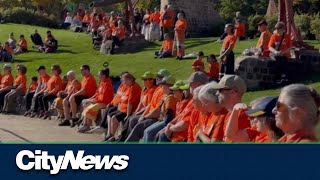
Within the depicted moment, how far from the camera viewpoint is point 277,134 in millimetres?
5348

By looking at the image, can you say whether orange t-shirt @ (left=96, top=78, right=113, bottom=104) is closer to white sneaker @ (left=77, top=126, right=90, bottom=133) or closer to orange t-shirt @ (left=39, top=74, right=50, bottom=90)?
white sneaker @ (left=77, top=126, right=90, bottom=133)

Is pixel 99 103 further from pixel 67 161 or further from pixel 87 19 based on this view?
pixel 87 19

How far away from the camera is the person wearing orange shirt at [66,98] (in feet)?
47.0

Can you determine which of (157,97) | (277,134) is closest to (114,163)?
(277,134)

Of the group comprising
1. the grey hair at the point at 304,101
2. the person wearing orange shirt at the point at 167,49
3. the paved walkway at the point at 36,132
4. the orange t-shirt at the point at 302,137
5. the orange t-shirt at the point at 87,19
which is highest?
the grey hair at the point at 304,101

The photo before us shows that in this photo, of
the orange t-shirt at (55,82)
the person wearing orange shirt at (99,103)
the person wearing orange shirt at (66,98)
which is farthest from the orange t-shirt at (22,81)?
the person wearing orange shirt at (99,103)

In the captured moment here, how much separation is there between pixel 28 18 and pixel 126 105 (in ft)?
84.7

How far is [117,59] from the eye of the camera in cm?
2155

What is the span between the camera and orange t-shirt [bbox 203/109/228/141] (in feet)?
20.9

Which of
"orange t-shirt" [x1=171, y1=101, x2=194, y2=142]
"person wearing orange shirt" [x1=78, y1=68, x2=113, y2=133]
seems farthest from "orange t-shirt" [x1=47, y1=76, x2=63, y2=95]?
"orange t-shirt" [x1=171, y1=101, x2=194, y2=142]

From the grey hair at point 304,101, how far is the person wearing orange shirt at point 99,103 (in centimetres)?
868

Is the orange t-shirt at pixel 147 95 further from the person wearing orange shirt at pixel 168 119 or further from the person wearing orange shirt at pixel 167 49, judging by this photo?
the person wearing orange shirt at pixel 167 49

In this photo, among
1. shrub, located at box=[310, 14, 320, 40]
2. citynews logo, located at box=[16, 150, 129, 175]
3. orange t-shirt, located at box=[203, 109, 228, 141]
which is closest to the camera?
citynews logo, located at box=[16, 150, 129, 175]

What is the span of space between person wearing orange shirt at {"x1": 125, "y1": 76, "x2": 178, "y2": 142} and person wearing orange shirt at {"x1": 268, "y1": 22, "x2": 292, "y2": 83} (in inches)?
196
